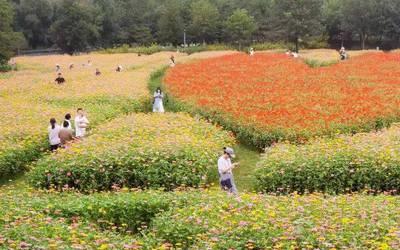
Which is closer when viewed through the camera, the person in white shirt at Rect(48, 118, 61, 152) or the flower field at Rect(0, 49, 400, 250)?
the flower field at Rect(0, 49, 400, 250)

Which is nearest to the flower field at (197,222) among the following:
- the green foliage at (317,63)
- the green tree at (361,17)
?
the green foliage at (317,63)

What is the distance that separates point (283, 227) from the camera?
10.3m

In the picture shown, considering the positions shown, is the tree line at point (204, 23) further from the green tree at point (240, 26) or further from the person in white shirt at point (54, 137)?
the person in white shirt at point (54, 137)

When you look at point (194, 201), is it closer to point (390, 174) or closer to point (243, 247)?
point (243, 247)

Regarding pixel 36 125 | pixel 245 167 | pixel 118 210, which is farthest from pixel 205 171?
pixel 36 125

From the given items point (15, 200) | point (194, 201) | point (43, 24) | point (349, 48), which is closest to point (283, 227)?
point (194, 201)

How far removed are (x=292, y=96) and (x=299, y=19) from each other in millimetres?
48144

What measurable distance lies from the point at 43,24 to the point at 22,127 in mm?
→ 75672

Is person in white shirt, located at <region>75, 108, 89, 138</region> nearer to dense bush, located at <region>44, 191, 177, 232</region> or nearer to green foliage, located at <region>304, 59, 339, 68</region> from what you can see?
dense bush, located at <region>44, 191, 177, 232</region>

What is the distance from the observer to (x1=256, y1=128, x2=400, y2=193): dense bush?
1455cm

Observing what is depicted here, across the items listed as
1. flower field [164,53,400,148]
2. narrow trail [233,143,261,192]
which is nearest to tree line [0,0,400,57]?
flower field [164,53,400,148]

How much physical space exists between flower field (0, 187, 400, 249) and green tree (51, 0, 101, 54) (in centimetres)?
7279

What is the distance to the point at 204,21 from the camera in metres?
85.6

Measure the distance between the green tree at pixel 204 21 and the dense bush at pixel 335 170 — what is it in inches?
2795
